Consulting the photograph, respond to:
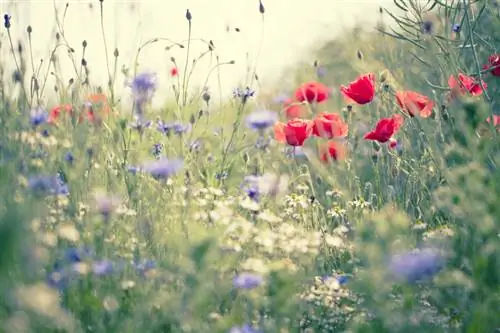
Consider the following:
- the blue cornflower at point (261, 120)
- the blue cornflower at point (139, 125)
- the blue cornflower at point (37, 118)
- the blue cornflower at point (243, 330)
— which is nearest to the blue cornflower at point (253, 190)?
the blue cornflower at point (261, 120)

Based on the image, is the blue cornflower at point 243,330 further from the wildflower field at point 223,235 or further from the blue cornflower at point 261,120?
the blue cornflower at point 261,120

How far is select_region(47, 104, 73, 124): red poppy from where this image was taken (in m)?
2.92

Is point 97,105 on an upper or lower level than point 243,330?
upper

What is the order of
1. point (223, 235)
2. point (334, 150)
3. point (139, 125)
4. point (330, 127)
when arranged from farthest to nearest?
point (334, 150) → point (330, 127) → point (139, 125) → point (223, 235)

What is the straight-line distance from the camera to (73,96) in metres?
2.96

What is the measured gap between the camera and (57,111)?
3.12m

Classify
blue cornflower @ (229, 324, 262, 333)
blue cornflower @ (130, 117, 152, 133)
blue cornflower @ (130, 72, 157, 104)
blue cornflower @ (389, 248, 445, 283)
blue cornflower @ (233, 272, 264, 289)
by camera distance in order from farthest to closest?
blue cornflower @ (130, 117, 152, 133) < blue cornflower @ (130, 72, 157, 104) < blue cornflower @ (233, 272, 264, 289) < blue cornflower @ (229, 324, 262, 333) < blue cornflower @ (389, 248, 445, 283)

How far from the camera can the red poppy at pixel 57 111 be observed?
2919 millimetres

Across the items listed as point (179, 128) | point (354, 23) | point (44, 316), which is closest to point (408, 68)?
point (354, 23)

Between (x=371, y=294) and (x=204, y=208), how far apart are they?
1.07 m

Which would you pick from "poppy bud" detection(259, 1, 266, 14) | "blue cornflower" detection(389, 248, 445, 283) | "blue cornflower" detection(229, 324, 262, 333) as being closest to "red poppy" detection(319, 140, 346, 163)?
"poppy bud" detection(259, 1, 266, 14)

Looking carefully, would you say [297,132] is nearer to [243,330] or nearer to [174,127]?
[174,127]

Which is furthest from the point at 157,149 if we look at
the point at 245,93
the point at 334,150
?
the point at 334,150

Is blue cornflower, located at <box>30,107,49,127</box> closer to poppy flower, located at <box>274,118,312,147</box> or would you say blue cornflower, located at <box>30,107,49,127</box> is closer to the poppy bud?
poppy flower, located at <box>274,118,312,147</box>
